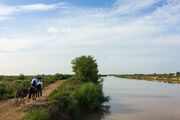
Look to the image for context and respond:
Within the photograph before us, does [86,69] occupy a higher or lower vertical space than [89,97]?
higher

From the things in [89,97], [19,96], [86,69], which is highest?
[86,69]

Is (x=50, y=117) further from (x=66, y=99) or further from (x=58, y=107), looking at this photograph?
(x=66, y=99)

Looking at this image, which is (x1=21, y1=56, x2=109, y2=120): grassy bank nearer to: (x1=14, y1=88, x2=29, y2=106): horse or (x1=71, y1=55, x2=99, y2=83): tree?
(x1=71, y1=55, x2=99, y2=83): tree

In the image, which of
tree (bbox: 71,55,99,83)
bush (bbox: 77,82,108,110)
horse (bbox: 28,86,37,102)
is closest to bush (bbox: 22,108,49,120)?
horse (bbox: 28,86,37,102)

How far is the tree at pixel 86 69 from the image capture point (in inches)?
2389

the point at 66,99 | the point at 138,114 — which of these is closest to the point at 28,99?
the point at 66,99

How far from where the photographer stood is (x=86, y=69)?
61.1 m

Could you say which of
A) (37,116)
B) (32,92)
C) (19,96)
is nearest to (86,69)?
(32,92)

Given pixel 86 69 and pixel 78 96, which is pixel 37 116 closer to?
pixel 78 96

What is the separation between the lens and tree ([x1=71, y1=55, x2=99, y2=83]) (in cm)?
6067

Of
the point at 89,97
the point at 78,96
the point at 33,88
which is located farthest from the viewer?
the point at 89,97

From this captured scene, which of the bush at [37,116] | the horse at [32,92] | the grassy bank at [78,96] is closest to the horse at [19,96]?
the horse at [32,92]

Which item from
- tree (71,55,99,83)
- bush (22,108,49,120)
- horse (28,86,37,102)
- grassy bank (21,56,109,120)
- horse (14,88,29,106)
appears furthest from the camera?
tree (71,55,99,83)

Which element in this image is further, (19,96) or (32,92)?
(32,92)
